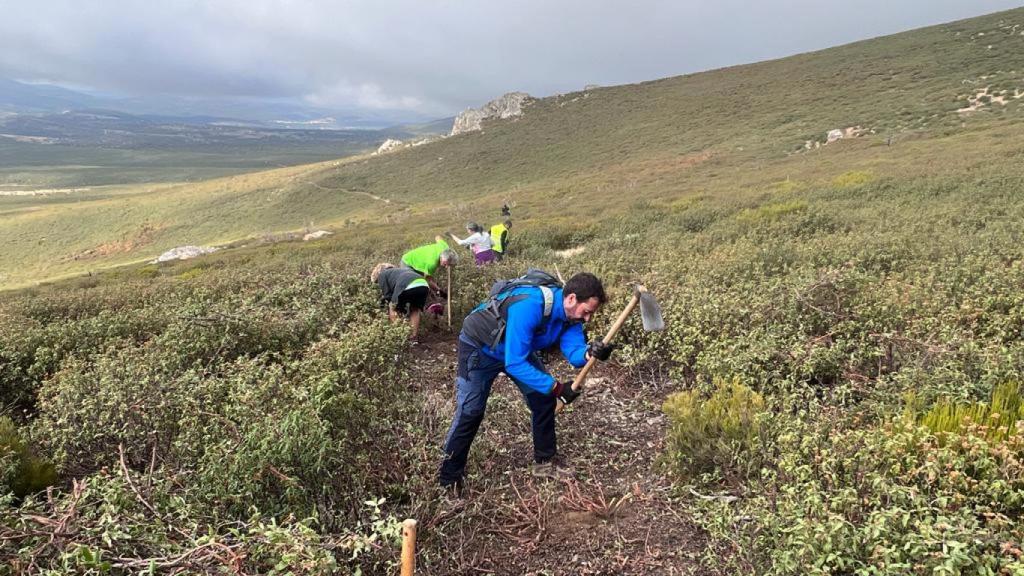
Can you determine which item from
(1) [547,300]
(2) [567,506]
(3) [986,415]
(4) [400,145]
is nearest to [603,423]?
(2) [567,506]

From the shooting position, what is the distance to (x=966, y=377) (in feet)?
12.3

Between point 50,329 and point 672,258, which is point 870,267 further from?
point 50,329

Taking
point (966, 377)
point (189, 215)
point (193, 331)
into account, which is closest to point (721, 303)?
point (966, 377)

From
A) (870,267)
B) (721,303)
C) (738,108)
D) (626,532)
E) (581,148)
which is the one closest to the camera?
(626,532)

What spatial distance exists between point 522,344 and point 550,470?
1254 mm

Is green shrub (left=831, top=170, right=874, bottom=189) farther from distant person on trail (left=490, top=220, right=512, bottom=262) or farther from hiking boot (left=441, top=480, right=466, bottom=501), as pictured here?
hiking boot (left=441, top=480, right=466, bottom=501)

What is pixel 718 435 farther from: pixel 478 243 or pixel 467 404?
pixel 478 243

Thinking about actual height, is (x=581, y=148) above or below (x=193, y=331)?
above

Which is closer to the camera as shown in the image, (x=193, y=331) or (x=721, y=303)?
(x=193, y=331)

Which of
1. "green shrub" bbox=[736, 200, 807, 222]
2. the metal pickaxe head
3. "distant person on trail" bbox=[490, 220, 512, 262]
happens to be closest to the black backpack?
the metal pickaxe head

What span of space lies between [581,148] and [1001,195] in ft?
158

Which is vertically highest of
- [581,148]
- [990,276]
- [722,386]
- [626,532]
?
[581,148]

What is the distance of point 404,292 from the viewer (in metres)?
6.97

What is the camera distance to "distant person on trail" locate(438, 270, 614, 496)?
12.2 feet
